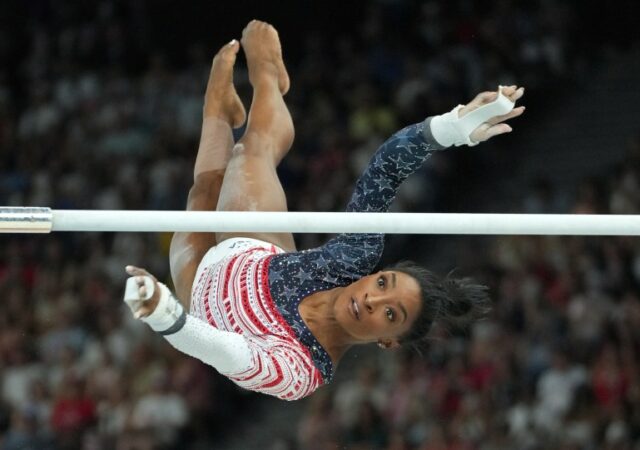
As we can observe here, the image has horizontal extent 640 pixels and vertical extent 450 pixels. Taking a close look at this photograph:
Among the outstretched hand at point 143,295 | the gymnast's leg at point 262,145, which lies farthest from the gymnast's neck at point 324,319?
the outstretched hand at point 143,295

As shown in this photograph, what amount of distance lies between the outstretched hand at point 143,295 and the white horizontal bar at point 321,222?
7.5 inches

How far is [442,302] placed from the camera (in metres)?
4.46

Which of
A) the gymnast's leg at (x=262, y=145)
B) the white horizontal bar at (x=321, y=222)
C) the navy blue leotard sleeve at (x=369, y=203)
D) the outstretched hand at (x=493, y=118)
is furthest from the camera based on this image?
the gymnast's leg at (x=262, y=145)

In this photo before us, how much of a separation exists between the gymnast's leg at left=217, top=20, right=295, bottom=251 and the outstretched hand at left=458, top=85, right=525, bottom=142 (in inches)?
40.8

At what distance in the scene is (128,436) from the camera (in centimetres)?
820

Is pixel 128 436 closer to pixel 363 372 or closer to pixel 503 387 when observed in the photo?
pixel 363 372

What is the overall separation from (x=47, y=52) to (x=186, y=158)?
2.24m

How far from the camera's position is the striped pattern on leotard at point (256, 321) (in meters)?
4.38

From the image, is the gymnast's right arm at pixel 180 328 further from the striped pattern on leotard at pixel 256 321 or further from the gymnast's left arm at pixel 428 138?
the gymnast's left arm at pixel 428 138

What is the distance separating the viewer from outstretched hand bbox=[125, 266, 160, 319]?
3.54m

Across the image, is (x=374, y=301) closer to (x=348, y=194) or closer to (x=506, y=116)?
(x=506, y=116)

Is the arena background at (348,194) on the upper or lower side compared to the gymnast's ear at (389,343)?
upper

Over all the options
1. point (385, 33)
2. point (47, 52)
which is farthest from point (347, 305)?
point (47, 52)

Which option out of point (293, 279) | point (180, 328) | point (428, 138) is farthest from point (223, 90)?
point (180, 328)
